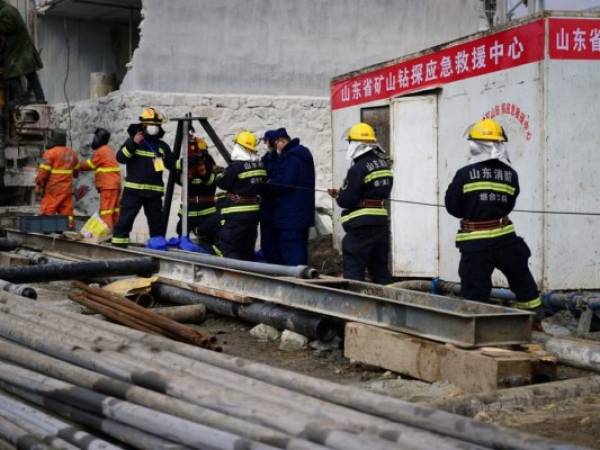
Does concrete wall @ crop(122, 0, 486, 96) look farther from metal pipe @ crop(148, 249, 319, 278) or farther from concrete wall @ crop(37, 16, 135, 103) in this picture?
metal pipe @ crop(148, 249, 319, 278)

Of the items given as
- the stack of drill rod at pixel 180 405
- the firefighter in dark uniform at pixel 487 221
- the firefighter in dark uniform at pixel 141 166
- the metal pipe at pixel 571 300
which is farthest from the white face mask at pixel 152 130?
the stack of drill rod at pixel 180 405

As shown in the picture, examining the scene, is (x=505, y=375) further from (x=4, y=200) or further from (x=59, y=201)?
(x=4, y=200)

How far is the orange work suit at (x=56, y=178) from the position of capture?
518 inches

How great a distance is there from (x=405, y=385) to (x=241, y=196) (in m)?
4.69

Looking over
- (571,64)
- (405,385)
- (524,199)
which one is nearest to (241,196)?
(524,199)

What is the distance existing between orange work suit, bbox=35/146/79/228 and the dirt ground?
561 cm

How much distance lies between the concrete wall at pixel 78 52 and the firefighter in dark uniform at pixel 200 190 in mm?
6990

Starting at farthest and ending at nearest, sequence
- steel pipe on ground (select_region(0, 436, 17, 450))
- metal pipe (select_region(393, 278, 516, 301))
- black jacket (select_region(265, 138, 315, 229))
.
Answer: black jacket (select_region(265, 138, 315, 229)), metal pipe (select_region(393, 278, 516, 301)), steel pipe on ground (select_region(0, 436, 17, 450))

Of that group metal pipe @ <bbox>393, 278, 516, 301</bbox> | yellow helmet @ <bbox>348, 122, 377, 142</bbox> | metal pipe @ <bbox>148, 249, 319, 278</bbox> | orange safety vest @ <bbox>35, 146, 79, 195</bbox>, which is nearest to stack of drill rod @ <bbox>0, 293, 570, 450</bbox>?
metal pipe @ <bbox>148, 249, 319, 278</bbox>

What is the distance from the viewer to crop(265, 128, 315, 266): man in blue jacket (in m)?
10.3

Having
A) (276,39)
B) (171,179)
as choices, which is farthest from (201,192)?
(276,39)

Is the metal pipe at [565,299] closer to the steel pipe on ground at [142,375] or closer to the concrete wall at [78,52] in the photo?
the steel pipe on ground at [142,375]

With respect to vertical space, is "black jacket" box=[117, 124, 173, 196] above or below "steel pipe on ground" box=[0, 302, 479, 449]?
above

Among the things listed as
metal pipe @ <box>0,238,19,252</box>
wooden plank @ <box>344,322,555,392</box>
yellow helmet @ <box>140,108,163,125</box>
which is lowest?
wooden plank @ <box>344,322,555,392</box>
